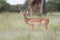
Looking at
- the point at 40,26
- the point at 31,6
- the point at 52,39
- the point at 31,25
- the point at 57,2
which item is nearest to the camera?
the point at 52,39

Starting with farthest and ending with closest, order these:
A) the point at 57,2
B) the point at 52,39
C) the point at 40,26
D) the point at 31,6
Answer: the point at 57,2 → the point at 31,6 → the point at 40,26 → the point at 52,39

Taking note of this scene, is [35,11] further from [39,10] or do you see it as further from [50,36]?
[50,36]

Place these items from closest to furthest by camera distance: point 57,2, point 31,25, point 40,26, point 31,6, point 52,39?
point 52,39, point 31,25, point 40,26, point 31,6, point 57,2

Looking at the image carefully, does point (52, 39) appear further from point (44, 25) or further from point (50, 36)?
point (44, 25)

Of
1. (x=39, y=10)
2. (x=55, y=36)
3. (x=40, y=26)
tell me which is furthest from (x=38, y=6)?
(x=55, y=36)

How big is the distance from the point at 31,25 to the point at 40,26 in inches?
44.0

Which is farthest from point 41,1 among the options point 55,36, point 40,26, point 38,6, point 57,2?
point 55,36

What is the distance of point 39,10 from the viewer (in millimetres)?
30188

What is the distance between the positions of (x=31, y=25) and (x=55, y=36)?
383cm

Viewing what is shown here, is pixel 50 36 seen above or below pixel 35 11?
above

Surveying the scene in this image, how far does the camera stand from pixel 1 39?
30.6ft

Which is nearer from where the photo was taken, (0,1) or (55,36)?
(55,36)

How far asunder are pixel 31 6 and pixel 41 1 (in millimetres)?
1258

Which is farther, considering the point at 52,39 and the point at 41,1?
the point at 41,1
